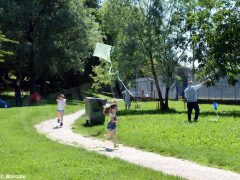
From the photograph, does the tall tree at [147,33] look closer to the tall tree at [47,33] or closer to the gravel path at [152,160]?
the tall tree at [47,33]

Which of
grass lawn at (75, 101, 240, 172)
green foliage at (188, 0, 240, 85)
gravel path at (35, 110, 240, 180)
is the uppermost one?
green foliage at (188, 0, 240, 85)

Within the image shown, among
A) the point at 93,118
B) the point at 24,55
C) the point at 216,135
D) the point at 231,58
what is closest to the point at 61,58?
the point at 24,55

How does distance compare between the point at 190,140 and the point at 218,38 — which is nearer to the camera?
the point at 190,140

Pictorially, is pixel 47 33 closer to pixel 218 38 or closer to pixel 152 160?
pixel 218 38

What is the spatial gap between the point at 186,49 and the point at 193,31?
1.31 m

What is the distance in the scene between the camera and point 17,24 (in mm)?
41969

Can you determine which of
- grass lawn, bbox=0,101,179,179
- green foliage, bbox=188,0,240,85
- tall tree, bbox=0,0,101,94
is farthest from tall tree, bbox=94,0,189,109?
grass lawn, bbox=0,101,179,179

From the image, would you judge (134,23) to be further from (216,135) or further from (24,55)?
(216,135)

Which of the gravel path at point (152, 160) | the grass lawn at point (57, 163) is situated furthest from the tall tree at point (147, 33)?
the grass lawn at point (57, 163)

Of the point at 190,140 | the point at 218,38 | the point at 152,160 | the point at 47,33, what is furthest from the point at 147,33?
the point at 152,160

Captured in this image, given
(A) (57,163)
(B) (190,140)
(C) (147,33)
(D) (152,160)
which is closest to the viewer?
(A) (57,163)

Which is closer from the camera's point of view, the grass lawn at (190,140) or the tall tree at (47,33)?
the grass lawn at (190,140)

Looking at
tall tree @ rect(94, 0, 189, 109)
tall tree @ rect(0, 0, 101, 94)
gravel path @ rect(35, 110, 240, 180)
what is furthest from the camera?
tall tree @ rect(0, 0, 101, 94)

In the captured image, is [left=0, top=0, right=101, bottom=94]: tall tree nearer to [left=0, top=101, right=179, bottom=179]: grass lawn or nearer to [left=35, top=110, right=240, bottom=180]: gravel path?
[left=35, top=110, right=240, bottom=180]: gravel path
